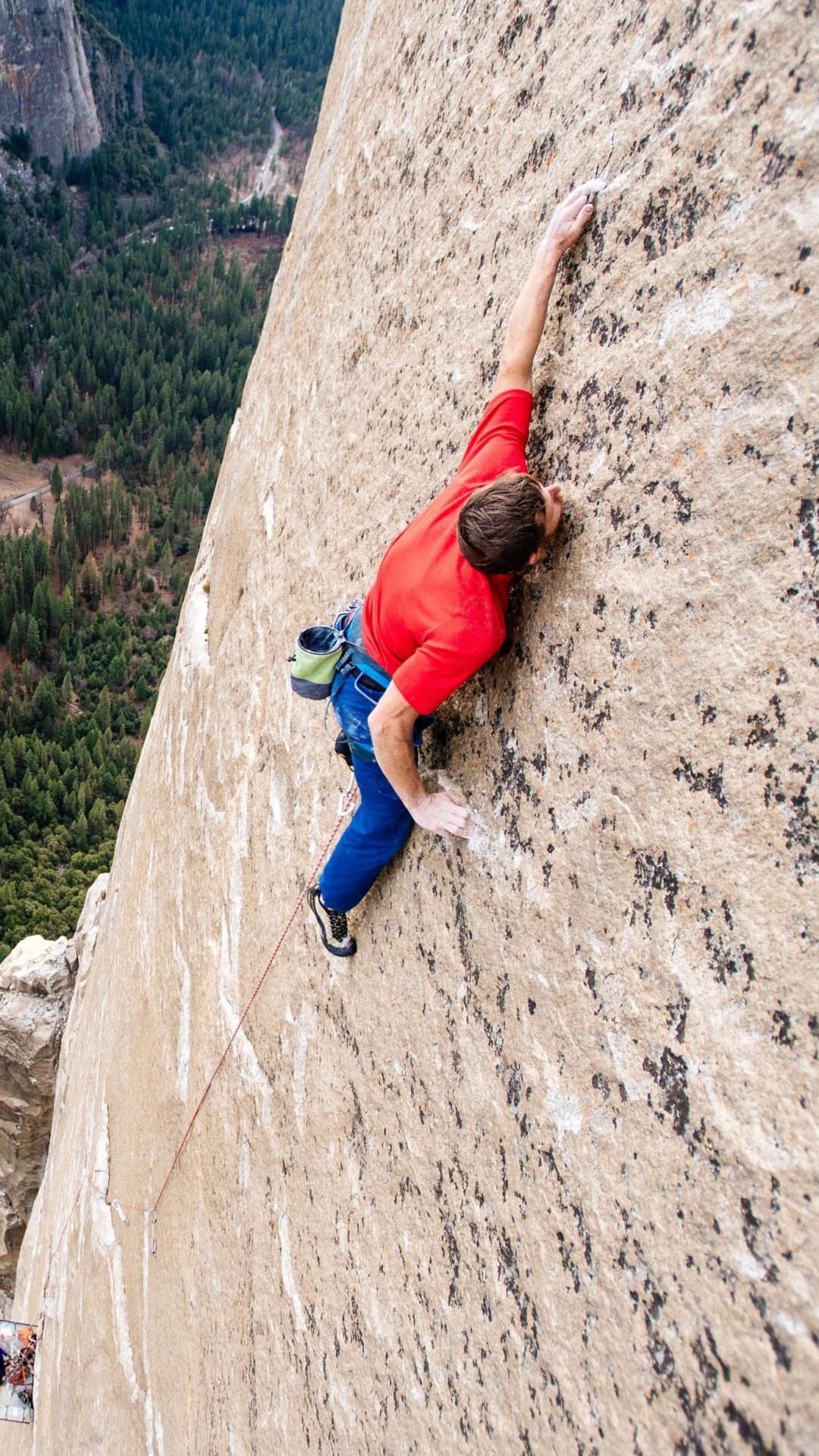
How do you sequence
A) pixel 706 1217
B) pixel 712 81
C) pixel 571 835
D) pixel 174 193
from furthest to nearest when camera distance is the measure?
pixel 174 193, pixel 571 835, pixel 712 81, pixel 706 1217

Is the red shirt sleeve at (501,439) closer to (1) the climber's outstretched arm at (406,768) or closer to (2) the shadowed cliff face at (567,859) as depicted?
(2) the shadowed cliff face at (567,859)

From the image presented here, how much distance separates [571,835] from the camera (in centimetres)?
224

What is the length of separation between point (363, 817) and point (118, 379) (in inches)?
2492

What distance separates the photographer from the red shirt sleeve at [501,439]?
2.39 m

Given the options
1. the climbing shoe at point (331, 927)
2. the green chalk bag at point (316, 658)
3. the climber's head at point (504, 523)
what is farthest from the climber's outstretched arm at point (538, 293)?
the climbing shoe at point (331, 927)

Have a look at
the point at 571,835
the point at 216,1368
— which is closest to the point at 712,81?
the point at 571,835

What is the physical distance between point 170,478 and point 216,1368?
55.6m

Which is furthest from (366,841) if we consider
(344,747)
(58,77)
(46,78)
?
(58,77)

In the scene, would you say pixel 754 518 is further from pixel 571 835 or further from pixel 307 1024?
pixel 307 1024

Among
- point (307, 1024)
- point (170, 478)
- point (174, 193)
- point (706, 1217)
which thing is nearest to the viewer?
point (706, 1217)

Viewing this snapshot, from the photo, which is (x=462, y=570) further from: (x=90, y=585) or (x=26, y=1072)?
(x=90, y=585)

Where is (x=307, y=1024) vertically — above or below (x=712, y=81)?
below

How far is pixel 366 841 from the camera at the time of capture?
9.72 ft

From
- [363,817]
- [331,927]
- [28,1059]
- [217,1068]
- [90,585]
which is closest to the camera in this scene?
[363,817]
